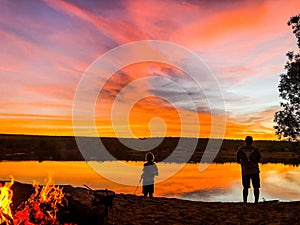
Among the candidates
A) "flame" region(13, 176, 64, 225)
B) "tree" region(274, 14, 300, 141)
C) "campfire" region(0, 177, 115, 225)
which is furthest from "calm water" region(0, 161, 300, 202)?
"flame" region(13, 176, 64, 225)

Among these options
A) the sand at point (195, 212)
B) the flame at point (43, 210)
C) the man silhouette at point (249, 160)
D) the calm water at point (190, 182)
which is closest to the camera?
the flame at point (43, 210)

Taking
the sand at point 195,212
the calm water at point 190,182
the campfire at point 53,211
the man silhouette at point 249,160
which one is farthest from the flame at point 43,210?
the calm water at point 190,182

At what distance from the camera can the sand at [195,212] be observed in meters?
13.2

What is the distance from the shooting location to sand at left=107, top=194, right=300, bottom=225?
13.2 metres

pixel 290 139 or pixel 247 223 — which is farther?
pixel 290 139

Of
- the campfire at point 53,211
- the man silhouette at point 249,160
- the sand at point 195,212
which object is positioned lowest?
the sand at point 195,212

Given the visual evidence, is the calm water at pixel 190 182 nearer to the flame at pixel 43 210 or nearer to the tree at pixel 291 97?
the tree at pixel 291 97

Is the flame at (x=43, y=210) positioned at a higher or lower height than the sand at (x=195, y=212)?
higher

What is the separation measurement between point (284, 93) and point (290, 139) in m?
→ 2.79

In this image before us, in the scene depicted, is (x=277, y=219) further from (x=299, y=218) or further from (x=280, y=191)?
(x=280, y=191)

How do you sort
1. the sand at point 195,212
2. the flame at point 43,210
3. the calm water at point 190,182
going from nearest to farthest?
1. the flame at point 43,210
2. the sand at point 195,212
3. the calm water at point 190,182

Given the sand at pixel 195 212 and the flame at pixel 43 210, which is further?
the sand at pixel 195 212

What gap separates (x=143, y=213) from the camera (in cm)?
1414

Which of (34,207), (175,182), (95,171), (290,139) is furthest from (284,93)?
(95,171)
